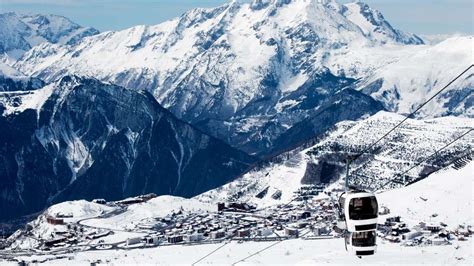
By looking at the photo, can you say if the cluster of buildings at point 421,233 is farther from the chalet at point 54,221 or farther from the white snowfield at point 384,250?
the chalet at point 54,221

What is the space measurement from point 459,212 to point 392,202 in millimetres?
18510

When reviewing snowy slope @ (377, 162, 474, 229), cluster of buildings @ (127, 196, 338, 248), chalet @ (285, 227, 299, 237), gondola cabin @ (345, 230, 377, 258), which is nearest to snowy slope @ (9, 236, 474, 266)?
cluster of buildings @ (127, 196, 338, 248)

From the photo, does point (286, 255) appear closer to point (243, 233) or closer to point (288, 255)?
point (288, 255)

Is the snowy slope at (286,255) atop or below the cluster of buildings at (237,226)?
below

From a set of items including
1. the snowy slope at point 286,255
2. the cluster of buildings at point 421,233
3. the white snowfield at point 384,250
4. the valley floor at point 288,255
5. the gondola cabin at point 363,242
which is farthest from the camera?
the cluster of buildings at point 421,233

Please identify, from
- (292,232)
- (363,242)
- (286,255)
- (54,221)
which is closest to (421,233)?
(292,232)

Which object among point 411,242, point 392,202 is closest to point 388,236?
point 411,242

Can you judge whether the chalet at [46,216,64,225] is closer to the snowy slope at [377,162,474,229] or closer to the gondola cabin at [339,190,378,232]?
the snowy slope at [377,162,474,229]

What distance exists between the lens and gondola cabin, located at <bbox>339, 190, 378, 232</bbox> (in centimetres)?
4666

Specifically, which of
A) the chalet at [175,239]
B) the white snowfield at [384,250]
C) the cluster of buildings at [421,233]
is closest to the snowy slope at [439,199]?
the white snowfield at [384,250]

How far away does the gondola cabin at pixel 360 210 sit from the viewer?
46.7 meters

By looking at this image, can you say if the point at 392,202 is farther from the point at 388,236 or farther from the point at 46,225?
the point at 46,225

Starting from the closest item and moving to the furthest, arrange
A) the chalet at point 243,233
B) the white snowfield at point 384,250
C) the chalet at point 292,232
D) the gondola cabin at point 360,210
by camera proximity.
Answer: the gondola cabin at point 360,210 < the white snowfield at point 384,250 < the chalet at point 292,232 < the chalet at point 243,233

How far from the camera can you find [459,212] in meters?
152
